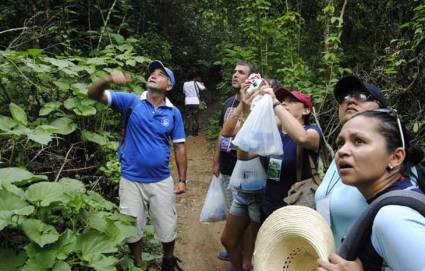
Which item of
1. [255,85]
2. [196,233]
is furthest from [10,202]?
[196,233]

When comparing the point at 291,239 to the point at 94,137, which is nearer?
the point at 291,239

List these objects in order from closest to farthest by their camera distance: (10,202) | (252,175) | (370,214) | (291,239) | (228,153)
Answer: (370,214)
(291,239)
(10,202)
(252,175)
(228,153)

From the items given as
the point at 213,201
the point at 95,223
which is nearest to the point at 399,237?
the point at 95,223

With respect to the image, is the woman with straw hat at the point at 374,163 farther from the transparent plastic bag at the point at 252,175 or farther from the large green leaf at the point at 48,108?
the large green leaf at the point at 48,108

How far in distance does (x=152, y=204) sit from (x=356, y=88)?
2249 mm

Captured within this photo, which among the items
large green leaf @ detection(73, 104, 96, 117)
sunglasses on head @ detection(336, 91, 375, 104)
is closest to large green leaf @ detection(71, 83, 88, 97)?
large green leaf @ detection(73, 104, 96, 117)

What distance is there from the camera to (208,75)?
1862cm

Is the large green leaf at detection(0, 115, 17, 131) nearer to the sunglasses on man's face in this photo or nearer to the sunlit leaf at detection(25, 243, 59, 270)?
the sunlit leaf at detection(25, 243, 59, 270)

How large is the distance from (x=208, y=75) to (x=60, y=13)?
1230cm

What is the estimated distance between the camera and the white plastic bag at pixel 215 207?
432 cm

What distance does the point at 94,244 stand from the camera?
2783mm

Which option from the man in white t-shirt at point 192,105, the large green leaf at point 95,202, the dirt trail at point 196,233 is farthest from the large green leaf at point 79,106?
the man in white t-shirt at point 192,105

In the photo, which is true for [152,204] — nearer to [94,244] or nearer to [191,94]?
[94,244]

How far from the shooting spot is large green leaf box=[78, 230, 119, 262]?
2.73m
